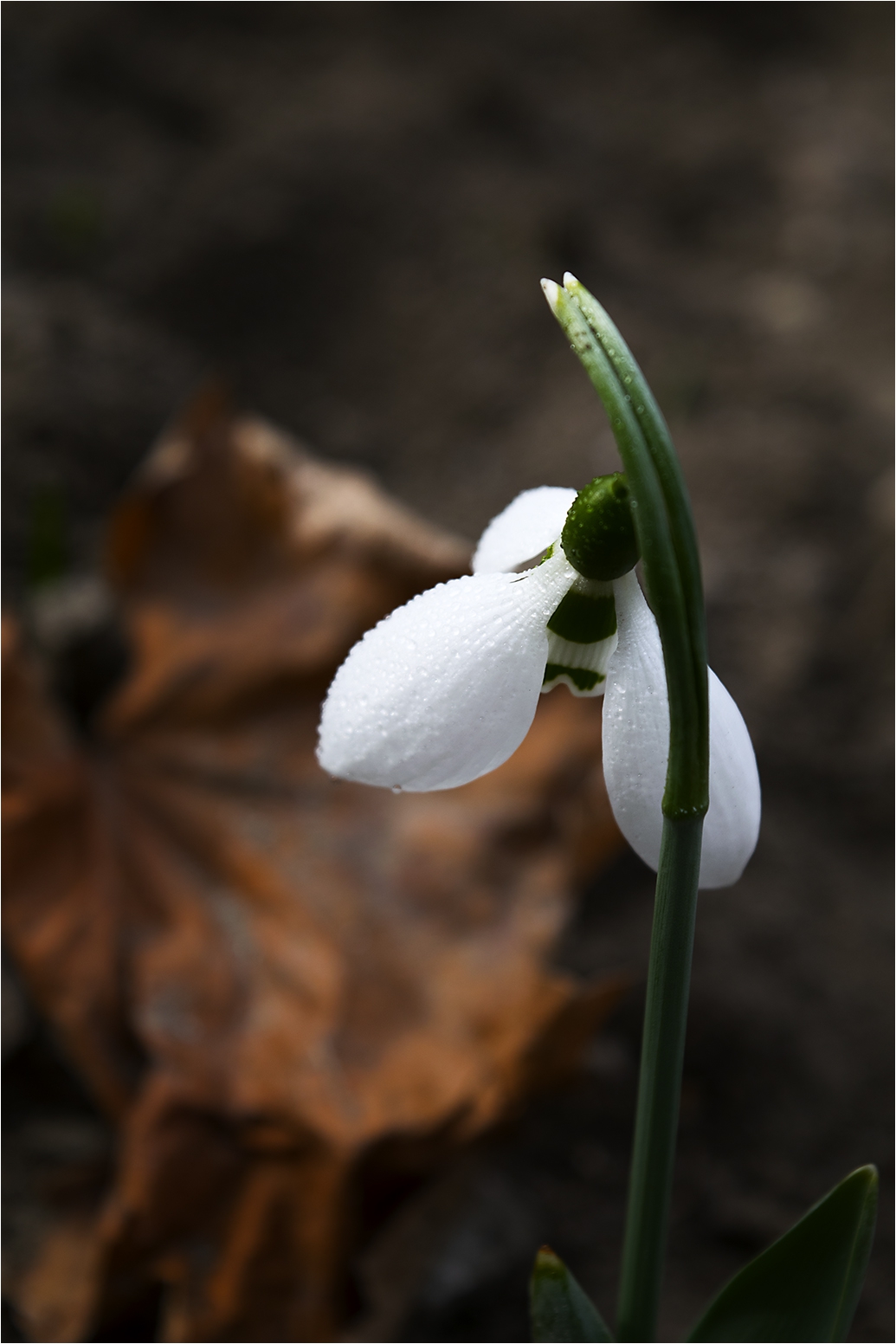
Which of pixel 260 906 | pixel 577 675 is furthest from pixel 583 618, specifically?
pixel 260 906

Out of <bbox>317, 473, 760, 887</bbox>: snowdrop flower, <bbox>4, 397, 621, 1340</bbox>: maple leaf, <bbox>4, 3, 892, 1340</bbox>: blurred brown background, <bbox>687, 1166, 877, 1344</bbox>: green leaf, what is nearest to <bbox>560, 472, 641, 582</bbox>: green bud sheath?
<bbox>317, 473, 760, 887</bbox>: snowdrop flower

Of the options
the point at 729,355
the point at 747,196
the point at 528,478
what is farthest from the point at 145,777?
the point at 747,196

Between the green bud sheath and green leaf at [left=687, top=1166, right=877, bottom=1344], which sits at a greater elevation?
the green bud sheath

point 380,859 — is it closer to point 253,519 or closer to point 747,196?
point 253,519

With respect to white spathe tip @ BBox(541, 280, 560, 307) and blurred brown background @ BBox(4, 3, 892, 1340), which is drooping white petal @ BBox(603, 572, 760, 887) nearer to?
white spathe tip @ BBox(541, 280, 560, 307)

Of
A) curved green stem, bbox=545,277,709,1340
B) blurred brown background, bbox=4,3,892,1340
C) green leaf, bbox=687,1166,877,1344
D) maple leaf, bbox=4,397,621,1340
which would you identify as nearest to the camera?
curved green stem, bbox=545,277,709,1340

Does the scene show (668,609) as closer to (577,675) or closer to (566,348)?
(577,675)
